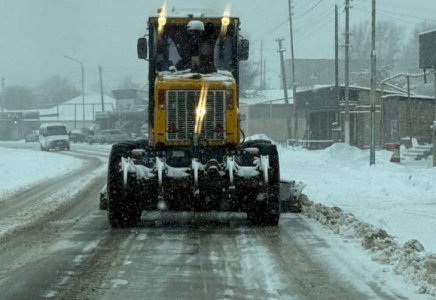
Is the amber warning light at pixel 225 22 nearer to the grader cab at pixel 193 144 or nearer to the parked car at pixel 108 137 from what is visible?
the grader cab at pixel 193 144

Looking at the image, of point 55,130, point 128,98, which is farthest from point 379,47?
point 55,130

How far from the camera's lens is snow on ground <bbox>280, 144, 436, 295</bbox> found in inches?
379

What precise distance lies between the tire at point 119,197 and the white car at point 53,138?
48587 mm

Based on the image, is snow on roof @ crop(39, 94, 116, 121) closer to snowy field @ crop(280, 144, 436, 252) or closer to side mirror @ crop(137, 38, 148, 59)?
snowy field @ crop(280, 144, 436, 252)

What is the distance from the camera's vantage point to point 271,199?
13.4 metres

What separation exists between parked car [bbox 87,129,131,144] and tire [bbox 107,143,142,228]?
65.3 metres

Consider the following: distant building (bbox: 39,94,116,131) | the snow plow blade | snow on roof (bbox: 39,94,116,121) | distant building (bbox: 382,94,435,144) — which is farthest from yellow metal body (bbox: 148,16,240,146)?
snow on roof (bbox: 39,94,116,121)

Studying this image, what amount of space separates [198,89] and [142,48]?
1.42m

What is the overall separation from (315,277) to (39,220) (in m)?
7.30

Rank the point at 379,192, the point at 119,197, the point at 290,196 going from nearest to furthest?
1. the point at 119,197
2. the point at 290,196
3. the point at 379,192

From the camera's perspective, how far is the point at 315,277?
9.03 metres

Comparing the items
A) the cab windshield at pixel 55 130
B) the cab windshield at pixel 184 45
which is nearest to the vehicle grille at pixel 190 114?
the cab windshield at pixel 184 45

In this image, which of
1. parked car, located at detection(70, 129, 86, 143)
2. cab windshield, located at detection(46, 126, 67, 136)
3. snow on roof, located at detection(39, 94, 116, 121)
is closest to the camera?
cab windshield, located at detection(46, 126, 67, 136)

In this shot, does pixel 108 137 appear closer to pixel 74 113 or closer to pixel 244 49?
pixel 74 113
